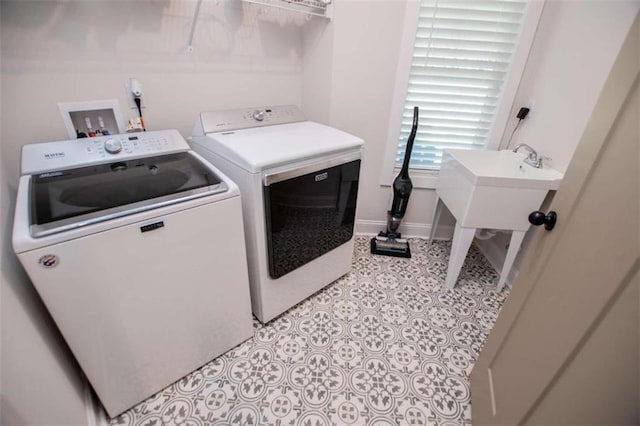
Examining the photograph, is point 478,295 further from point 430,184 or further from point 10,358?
point 10,358

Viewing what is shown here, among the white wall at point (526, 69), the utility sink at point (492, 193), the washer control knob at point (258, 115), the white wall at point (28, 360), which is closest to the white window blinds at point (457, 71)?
the white wall at point (526, 69)

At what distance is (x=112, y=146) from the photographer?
1225 mm

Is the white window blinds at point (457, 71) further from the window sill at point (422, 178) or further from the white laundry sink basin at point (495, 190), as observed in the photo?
the white laundry sink basin at point (495, 190)

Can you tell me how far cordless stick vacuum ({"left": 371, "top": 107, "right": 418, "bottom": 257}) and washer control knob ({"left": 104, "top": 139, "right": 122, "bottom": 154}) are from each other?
1.65 meters

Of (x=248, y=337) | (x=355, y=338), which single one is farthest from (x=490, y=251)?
(x=248, y=337)

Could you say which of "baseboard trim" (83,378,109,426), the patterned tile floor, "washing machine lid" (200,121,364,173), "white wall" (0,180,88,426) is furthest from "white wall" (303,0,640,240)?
"baseboard trim" (83,378,109,426)

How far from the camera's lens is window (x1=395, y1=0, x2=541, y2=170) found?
1.73m

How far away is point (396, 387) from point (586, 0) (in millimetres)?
2208

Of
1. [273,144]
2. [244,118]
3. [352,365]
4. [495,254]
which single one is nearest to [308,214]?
[273,144]

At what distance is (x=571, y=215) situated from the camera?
2.62 ft

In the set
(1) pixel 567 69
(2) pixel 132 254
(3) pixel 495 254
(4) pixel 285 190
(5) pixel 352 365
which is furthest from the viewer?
(3) pixel 495 254

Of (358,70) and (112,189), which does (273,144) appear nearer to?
(112,189)

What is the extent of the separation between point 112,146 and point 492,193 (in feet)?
6.14

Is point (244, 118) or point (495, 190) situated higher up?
point (244, 118)
